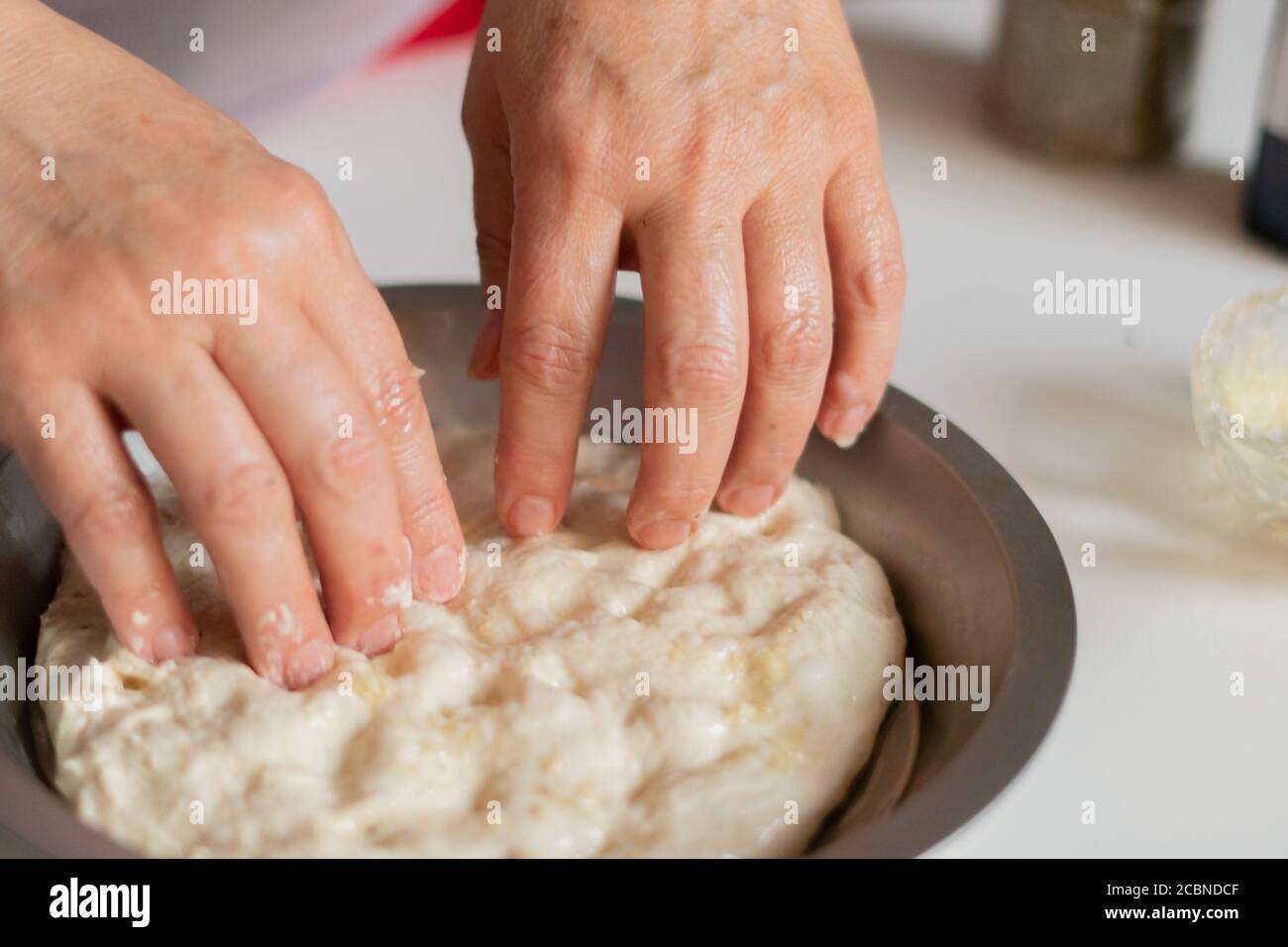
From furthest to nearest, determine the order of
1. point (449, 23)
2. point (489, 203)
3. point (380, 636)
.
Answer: point (449, 23) → point (489, 203) → point (380, 636)

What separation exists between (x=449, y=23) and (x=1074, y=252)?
84cm

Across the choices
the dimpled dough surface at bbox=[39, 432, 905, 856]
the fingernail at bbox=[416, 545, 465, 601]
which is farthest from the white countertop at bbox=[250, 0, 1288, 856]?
the fingernail at bbox=[416, 545, 465, 601]

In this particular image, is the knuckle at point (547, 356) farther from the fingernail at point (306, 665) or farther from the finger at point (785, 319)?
the fingernail at point (306, 665)

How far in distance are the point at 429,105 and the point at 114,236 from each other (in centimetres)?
96

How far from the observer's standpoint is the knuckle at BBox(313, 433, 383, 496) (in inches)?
29.7

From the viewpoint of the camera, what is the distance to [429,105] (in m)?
1.65

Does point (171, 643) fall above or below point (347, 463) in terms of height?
below

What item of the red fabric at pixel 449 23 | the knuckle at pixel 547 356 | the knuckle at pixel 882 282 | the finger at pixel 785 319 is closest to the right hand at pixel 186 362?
the knuckle at pixel 547 356

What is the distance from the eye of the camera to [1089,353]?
127 cm

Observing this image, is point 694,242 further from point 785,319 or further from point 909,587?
point 909,587

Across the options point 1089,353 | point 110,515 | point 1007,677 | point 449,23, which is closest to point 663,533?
point 1007,677

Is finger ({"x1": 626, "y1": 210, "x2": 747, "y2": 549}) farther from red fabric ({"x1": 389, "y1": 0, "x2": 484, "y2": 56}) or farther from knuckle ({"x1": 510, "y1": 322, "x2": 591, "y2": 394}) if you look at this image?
red fabric ({"x1": 389, "y1": 0, "x2": 484, "y2": 56})

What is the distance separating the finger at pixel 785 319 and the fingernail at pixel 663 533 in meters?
0.07

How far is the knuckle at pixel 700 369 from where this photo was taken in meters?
0.88
